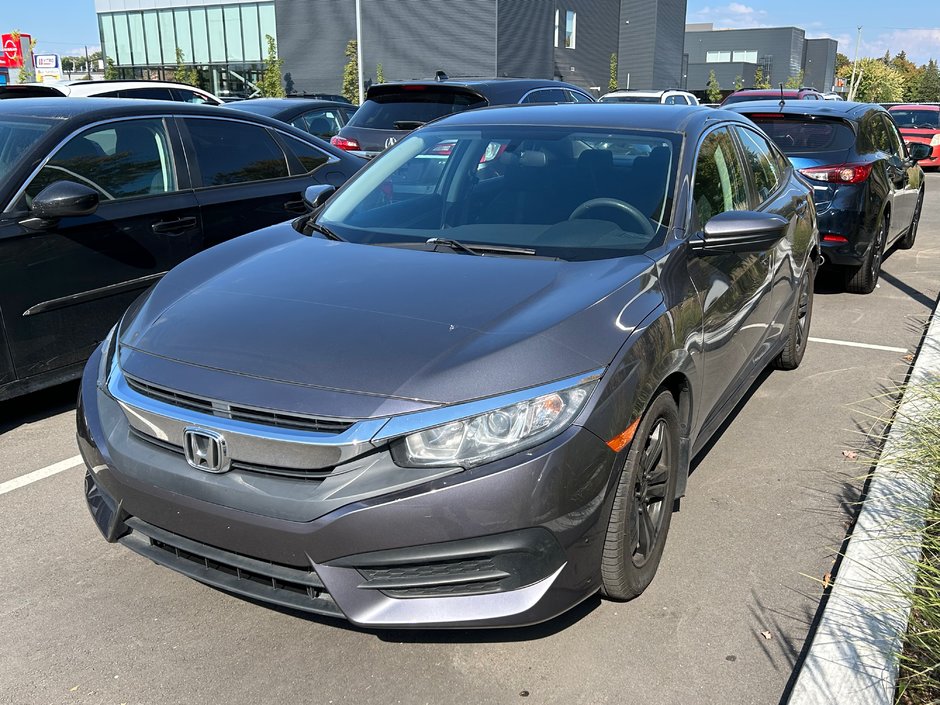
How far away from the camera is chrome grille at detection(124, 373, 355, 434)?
8.46 feet

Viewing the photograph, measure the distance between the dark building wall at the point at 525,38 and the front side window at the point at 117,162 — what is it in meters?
41.7

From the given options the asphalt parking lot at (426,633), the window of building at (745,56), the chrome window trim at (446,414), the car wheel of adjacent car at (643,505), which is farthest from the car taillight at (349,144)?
the window of building at (745,56)

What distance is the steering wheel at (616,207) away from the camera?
3.70 m

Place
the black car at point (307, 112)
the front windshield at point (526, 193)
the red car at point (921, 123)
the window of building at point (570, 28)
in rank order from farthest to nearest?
the window of building at point (570, 28)
the red car at point (921, 123)
the black car at point (307, 112)
the front windshield at point (526, 193)

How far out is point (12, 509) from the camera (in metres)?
3.99

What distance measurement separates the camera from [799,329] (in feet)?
19.5

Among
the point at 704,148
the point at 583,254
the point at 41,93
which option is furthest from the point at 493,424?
the point at 41,93

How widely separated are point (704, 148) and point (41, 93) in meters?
8.91

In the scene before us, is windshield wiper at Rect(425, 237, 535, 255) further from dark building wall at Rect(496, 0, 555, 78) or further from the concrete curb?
dark building wall at Rect(496, 0, 555, 78)

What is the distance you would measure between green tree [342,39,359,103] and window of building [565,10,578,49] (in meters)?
12.2

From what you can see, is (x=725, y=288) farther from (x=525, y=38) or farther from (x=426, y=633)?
(x=525, y=38)

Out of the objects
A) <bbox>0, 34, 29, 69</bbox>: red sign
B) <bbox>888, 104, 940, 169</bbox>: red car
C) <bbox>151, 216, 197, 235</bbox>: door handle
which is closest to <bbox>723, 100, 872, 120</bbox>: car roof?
<bbox>151, 216, 197, 235</bbox>: door handle

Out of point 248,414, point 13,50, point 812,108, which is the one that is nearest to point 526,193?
point 248,414

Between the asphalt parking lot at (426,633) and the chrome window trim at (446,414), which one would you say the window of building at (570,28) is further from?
the chrome window trim at (446,414)
